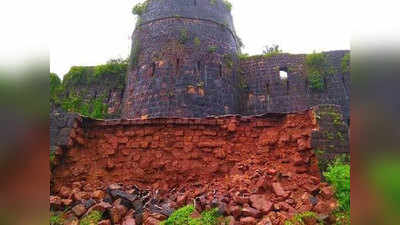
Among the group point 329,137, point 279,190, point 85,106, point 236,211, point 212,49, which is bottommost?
point 236,211

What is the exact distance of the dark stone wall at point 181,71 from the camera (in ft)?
46.9

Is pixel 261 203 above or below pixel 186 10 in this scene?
below

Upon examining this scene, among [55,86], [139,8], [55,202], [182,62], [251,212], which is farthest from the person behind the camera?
[55,86]

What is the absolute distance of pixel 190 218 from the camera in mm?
4629

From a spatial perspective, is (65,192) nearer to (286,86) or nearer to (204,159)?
(204,159)

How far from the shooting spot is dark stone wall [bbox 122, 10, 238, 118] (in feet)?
46.9

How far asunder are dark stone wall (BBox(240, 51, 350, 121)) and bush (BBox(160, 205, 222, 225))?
11513 mm

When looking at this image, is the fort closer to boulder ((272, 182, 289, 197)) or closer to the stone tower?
boulder ((272, 182, 289, 197))

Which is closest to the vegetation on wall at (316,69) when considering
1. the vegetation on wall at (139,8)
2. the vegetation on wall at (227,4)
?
the vegetation on wall at (227,4)

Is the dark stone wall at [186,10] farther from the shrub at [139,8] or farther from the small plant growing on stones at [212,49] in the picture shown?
the small plant growing on stones at [212,49]

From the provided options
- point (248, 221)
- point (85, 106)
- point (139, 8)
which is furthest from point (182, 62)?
point (248, 221)

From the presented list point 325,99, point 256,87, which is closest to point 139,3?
point 256,87

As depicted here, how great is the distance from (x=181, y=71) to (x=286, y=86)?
17.9 ft

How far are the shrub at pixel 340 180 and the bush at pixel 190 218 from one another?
5.58 ft
